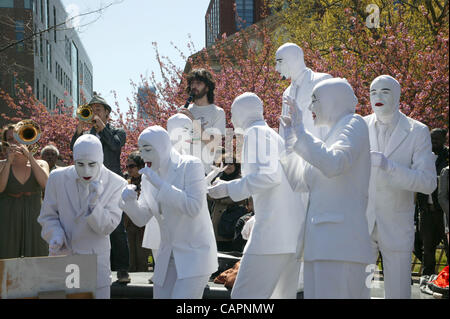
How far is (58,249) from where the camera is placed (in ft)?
18.5

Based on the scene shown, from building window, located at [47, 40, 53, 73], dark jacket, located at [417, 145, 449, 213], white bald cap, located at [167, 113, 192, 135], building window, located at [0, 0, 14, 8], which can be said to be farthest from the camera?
building window, located at [47, 40, 53, 73]

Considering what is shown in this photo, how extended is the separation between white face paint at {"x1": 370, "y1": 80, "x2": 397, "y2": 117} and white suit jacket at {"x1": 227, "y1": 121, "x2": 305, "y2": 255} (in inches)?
38.1

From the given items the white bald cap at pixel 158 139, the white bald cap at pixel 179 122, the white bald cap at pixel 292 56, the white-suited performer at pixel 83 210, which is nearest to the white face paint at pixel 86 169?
the white-suited performer at pixel 83 210

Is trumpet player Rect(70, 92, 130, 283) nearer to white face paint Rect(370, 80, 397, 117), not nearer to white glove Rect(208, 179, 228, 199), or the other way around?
white glove Rect(208, 179, 228, 199)

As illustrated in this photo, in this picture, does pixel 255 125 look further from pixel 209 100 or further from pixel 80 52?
pixel 80 52

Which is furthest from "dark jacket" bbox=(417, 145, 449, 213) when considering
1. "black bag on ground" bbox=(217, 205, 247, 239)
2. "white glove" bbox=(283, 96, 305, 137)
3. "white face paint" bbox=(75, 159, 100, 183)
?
"white face paint" bbox=(75, 159, 100, 183)

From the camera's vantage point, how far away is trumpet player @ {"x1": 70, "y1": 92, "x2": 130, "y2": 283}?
8.17 metres

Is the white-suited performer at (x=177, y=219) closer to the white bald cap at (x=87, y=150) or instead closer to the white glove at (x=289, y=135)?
the white bald cap at (x=87, y=150)

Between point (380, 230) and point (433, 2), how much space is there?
48.3 feet

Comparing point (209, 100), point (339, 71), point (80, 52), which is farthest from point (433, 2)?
point (80, 52)

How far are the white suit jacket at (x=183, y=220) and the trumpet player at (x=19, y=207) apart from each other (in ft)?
8.57

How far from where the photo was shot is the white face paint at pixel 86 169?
575cm

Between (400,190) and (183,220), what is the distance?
1.92 meters
